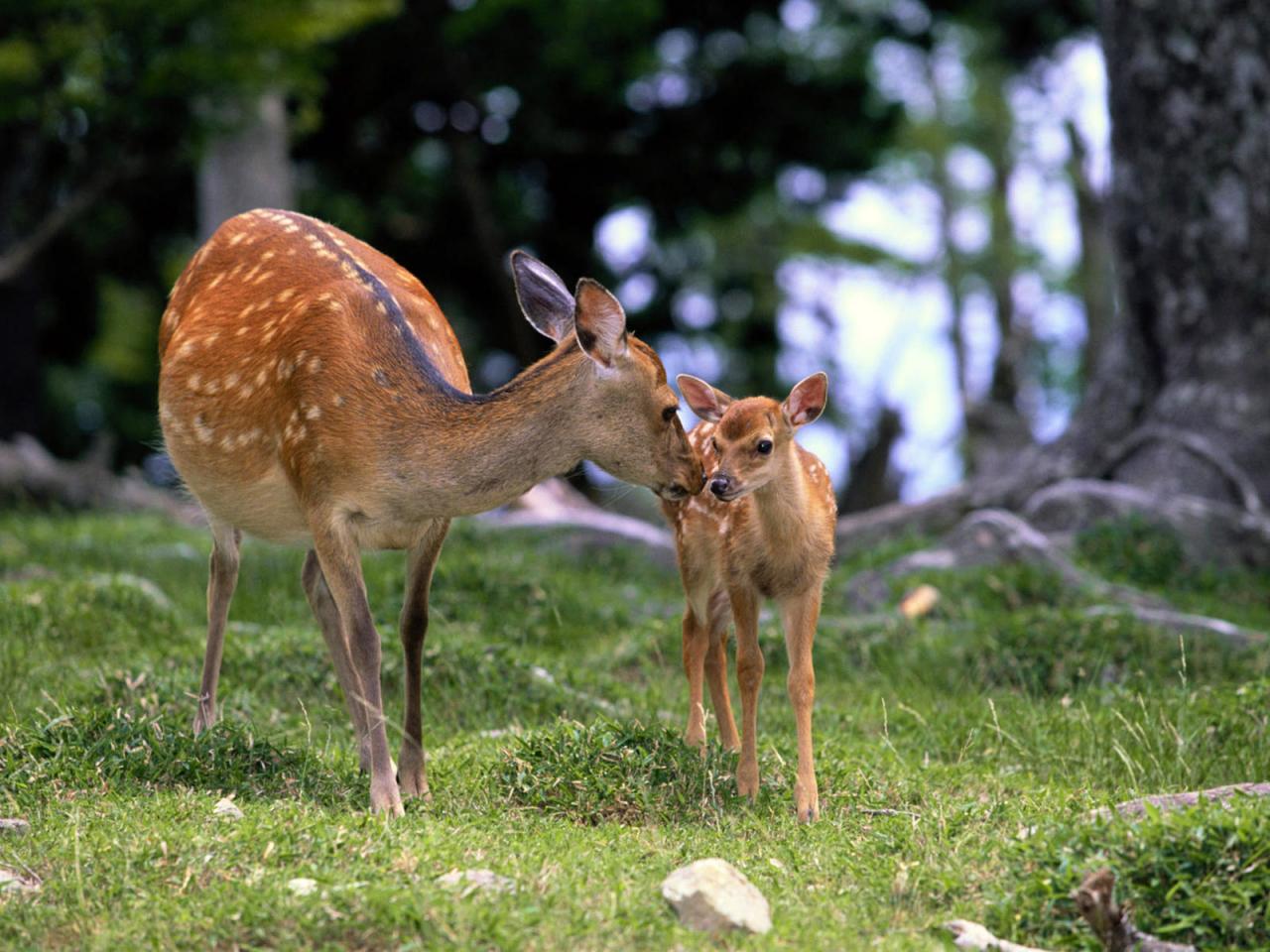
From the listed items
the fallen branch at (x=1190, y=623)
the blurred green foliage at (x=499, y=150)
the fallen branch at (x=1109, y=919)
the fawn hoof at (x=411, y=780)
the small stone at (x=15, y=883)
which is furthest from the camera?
the blurred green foliage at (x=499, y=150)

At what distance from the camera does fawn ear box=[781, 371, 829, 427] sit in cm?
607

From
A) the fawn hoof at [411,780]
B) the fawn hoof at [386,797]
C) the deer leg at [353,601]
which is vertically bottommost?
the fawn hoof at [411,780]

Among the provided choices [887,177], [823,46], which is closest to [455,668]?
[823,46]

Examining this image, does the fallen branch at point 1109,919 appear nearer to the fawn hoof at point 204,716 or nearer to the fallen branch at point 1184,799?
the fallen branch at point 1184,799

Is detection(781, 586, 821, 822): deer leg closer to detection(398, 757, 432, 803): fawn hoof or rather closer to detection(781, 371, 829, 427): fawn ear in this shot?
detection(781, 371, 829, 427): fawn ear

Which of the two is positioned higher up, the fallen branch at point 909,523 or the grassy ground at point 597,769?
the grassy ground at point 597,769

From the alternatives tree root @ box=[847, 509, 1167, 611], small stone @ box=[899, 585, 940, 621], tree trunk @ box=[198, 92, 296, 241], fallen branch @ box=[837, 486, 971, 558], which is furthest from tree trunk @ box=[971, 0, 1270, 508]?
tree trunk @ box=[198, 92, 296, 241]

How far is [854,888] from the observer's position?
4586 mm

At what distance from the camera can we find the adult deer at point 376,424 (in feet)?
18.1

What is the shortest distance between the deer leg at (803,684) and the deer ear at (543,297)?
128 centimetres

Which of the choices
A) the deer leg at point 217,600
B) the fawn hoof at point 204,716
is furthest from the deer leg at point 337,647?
the fawn hoof at point 204,716

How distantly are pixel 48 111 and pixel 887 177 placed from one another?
74.2ft

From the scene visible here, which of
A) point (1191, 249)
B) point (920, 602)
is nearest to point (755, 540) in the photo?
point (920, 602)

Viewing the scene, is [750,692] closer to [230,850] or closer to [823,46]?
Answer: [230,850]
